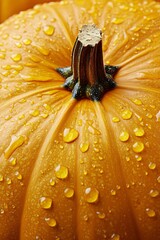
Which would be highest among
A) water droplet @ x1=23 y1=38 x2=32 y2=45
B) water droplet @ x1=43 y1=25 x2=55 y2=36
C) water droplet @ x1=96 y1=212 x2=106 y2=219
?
water droplet @ x1=43 y1=25 x2=55 y2=36

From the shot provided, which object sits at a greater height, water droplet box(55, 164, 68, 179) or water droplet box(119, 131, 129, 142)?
water droplet box(119, 131, 129, 142)

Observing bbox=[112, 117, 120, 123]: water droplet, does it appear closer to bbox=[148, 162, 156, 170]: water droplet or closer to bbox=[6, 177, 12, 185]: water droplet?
bbox=[148, 162, 156, 170]: water droplet

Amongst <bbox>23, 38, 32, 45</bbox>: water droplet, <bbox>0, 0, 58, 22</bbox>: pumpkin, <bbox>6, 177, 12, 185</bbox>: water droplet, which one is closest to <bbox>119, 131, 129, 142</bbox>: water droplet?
<bbox>6, 177, 12, 185</bbox>: water droplet

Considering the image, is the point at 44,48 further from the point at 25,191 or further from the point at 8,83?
the point at 25,191

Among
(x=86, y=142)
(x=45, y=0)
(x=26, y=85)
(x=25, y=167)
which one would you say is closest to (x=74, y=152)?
(x=86, y=142)

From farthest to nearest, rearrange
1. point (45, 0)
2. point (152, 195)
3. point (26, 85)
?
point (45, 0), point (26, 85), point (152, 195)

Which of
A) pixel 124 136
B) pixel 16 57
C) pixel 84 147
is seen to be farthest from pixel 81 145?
pixel 16 57
